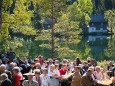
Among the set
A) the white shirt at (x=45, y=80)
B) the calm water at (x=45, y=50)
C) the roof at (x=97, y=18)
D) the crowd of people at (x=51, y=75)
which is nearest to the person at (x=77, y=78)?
the crowd of people at (x=51, y=75)

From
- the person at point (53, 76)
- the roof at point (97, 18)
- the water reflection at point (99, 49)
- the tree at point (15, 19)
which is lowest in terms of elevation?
the water reflection at point (99, 49)

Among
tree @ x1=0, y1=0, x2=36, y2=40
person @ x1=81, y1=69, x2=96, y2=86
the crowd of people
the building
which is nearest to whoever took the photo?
the crowd of people

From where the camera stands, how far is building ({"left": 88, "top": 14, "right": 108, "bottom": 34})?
100 meters

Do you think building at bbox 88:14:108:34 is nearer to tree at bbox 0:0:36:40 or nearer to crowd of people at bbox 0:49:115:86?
tree at bbox 0:0:36:40

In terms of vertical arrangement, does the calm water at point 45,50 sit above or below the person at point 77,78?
below

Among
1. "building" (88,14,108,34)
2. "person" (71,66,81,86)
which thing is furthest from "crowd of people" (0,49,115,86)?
"building" (88,14,108,34)

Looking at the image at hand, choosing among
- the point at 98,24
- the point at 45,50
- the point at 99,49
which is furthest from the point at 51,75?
the point at 98,24

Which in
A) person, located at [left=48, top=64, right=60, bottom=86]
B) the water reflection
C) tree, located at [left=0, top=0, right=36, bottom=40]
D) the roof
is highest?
tree, located at [left=0, top=0, right=36, bottom=40]

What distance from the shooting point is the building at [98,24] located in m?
100

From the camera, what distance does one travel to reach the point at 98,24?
105000 mm

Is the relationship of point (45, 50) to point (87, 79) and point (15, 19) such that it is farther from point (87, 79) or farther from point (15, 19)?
point (87, 79)

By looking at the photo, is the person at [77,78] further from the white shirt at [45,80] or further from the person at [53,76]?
the person at [53,76]

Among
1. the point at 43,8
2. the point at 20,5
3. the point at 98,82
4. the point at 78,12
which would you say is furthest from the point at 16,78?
the point at 78,12

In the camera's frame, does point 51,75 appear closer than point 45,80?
No
